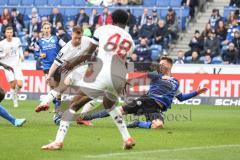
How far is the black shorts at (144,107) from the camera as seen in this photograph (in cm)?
1711

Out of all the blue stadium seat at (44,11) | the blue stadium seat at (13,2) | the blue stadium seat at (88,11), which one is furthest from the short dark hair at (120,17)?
the blue stadium seat at (13,2)

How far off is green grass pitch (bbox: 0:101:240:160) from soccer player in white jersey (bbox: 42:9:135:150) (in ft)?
1.21

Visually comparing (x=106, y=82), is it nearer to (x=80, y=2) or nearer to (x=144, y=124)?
(x=144, y=124)

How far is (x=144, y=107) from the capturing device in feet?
56.2

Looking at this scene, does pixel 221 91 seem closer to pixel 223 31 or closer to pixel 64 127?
pixel 223 31

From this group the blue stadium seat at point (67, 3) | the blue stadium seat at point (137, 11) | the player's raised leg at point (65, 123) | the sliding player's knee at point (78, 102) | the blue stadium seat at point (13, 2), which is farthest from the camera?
the blue stadium seat at point (13, 2)

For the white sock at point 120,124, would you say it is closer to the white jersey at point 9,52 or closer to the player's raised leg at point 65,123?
the player's raised leg at point 65,123

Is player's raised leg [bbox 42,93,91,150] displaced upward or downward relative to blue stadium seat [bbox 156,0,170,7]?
upward

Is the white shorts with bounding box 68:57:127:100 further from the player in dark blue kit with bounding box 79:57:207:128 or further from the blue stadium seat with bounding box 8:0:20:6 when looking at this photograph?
the blue stadium seat with bounding box 8:0:20:6

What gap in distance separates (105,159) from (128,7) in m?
24.0

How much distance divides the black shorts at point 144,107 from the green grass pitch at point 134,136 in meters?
0.57

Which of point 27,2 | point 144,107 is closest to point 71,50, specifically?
point 144,107

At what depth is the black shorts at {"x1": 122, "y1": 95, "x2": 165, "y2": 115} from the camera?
17.1 m

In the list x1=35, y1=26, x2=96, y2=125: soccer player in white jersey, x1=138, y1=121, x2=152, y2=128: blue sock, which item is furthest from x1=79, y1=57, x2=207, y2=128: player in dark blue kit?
x1=35, y1=26, x2=96, y2=125: soccer player in white jersey
